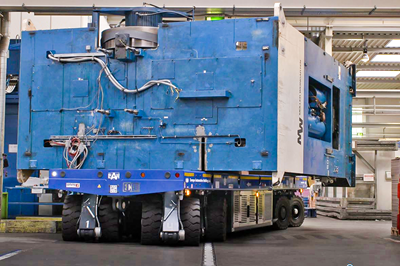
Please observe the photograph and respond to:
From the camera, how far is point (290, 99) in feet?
37.5

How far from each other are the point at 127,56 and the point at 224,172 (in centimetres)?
276

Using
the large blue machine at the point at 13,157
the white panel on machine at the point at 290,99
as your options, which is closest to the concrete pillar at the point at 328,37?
the white panel on machine at the point at 290,99

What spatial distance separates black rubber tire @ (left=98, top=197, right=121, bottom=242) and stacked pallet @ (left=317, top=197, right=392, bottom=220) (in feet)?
47.2

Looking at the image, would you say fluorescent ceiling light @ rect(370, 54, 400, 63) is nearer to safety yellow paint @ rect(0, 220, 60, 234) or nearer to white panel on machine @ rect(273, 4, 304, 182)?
white panel on machine @ rect(273, 4, 304, 182)

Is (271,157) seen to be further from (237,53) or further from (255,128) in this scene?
(237,53)

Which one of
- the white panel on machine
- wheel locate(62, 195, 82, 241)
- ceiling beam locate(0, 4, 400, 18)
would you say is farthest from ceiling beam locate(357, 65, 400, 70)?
wheel locate(62, 195, 82, 241)

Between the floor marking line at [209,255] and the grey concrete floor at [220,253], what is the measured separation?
73 mm

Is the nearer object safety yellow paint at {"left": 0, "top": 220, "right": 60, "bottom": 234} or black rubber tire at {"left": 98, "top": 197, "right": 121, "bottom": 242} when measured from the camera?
black rubber tire at {"left": 98, "top": 197, "right": 121, "bottom": 242}

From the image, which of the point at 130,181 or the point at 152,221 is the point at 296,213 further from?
the point at 130,181

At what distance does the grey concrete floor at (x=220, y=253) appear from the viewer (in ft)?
28.0

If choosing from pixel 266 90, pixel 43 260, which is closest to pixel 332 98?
pixel 266 90

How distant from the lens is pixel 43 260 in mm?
8438

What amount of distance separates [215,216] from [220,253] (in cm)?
176

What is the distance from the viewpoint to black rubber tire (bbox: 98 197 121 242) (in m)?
11.0
